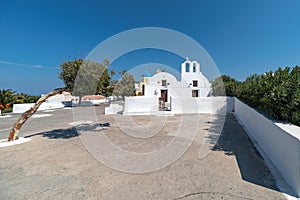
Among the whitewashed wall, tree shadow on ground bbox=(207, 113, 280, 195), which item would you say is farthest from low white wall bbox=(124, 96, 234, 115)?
the whitewashed wall

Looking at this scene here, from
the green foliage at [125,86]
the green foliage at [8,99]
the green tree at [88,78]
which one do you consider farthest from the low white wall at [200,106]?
the green foliage at [125,86]

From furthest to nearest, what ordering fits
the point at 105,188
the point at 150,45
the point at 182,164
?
the point at 150,45 → the point at 182,164 → the point at 105,188

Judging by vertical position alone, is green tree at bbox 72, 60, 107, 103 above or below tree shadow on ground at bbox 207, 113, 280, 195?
above

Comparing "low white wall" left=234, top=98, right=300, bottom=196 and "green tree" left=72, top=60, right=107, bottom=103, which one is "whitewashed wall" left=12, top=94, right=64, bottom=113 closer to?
"green tree" left=72, top=60, right=107, bottom=103

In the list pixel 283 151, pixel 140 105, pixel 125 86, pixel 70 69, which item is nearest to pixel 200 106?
pixel 140 105

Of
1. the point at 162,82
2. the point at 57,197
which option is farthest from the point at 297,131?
the point at 162,82

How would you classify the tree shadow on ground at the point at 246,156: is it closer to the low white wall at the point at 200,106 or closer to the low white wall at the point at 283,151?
the low white wall at the point at 283,151

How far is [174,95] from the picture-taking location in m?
22.6

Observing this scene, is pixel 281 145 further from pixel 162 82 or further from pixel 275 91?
pixel 162 82

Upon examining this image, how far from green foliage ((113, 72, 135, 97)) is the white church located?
8.92 meters

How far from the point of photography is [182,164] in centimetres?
425

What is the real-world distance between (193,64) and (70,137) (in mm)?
24224

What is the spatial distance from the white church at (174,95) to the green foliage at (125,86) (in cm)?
892

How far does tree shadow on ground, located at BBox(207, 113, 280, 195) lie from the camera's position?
339 centimetres
